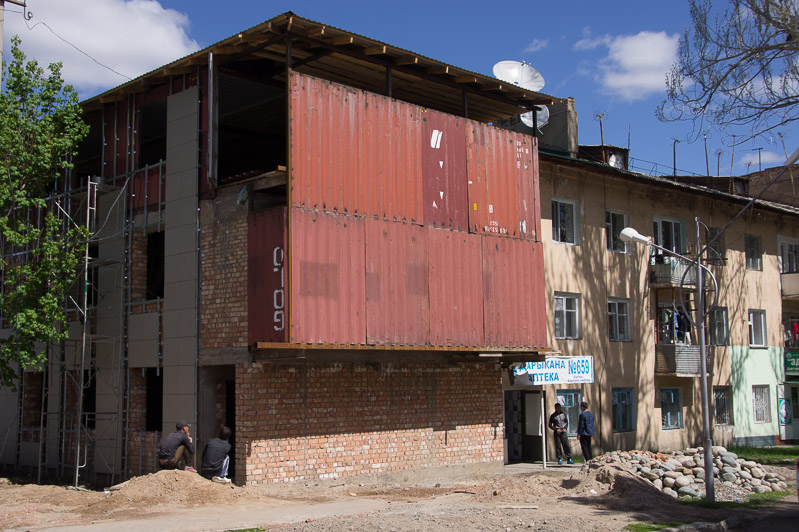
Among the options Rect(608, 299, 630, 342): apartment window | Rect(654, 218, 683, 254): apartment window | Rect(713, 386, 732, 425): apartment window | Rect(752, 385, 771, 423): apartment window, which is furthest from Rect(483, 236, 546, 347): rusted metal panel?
Rect(752, 385, 771, 423): apartment window

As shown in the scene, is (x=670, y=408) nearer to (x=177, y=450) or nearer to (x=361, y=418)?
(x=361, y=418)

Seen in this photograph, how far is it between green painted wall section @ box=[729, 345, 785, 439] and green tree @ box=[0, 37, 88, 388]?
82.7 feet

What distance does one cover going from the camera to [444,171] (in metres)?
20.2

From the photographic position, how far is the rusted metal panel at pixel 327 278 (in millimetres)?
16844

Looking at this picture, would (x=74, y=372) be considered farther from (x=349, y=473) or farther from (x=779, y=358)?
(x=779, y=358)

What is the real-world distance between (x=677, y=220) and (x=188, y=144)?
65.5ft

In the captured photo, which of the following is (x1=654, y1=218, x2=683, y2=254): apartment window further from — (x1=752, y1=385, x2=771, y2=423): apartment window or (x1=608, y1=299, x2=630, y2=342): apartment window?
(x1=752, y1=385, x2=771, y2=423): apartment window

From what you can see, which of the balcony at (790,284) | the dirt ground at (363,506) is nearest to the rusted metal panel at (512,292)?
the dirt ground at (363,506)

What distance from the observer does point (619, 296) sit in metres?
28.8

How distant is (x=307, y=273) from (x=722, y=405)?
22068 millimetres

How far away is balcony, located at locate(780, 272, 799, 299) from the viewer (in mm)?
36553

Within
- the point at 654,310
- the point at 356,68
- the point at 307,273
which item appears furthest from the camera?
the point at 654,310

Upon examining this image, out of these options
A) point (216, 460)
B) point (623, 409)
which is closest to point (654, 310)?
point (623, 409)

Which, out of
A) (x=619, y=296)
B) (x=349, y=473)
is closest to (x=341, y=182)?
(x=349, y=473)
